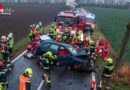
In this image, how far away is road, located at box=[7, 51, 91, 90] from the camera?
65.7 feet

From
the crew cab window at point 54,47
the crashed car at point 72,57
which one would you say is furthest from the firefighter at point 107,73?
the crew cab window at point 54,47

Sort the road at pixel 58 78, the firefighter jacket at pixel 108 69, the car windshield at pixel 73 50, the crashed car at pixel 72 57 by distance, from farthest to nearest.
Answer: the car windshield at pixel 73 50 → the crashed car at pixel 72 57 → the road at pixel 58 78 → the firefighter jacket at pixel 108 69

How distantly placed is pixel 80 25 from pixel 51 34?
866 cm

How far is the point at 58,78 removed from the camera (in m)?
21.8

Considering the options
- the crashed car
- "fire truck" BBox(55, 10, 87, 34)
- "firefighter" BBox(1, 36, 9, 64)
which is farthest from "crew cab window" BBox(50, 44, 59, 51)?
"fire truck" BBox(55, 10, 87, 34)

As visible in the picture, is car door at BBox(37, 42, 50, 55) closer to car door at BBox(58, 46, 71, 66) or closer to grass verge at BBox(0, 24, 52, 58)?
car door at BBox(58, 46, 71, 66)

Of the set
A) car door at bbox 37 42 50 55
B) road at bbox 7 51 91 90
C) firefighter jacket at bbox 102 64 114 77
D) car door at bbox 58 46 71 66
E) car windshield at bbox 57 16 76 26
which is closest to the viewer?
firefighter jacket at bbox 102 64 114 77

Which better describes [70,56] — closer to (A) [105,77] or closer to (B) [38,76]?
(B) [38,76]

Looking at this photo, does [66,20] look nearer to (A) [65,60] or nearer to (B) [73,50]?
(B) [73,50]

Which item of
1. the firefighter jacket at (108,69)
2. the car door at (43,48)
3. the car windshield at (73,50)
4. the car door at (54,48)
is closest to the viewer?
the firefighter jacket at (108,69)

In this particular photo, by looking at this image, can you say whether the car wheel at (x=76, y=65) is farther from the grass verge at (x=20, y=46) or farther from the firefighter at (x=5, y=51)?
the grass verge at (x=20, y=46)

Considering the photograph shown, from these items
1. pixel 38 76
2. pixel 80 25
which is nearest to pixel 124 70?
pixel 38 76

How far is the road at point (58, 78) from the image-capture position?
2001 cm

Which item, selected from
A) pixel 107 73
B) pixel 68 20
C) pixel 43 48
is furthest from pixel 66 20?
pixel 107 73
